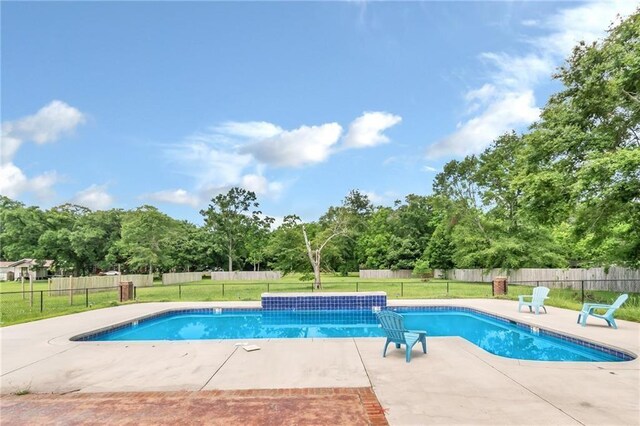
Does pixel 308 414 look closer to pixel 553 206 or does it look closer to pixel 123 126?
pixel 553 206

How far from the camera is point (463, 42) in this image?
615 inches

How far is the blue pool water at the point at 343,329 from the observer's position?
864cm

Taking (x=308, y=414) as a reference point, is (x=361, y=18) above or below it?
above

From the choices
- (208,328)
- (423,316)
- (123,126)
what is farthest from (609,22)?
(123,126)

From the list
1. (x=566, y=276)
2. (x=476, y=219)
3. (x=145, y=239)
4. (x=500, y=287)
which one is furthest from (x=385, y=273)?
(x=500, y=287)

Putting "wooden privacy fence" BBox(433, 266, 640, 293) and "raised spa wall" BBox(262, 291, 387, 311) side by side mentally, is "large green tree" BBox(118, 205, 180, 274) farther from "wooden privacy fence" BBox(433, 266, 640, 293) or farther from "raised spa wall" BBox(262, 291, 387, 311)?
"wooden privacy fence" BBox(433, 266, 640, 293)

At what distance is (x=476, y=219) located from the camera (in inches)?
1430

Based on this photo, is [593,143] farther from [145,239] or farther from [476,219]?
[145,239]

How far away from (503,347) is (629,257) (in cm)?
1326

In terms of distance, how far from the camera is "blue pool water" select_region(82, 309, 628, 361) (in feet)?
28.3

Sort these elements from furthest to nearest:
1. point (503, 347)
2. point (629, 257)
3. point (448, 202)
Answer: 1. point (448, 202)
2. point (629, 257)
3. point (503, 347)

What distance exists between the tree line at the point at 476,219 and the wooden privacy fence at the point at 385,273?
3.55 ft

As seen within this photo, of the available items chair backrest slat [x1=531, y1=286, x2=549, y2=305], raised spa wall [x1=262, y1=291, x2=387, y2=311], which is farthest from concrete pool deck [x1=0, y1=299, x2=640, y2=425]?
raised spa wall [x1=262, y1=291, x2=387, y2=311]

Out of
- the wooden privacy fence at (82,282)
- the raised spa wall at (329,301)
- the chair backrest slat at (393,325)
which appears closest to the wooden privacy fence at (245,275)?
Result: the wooden privacy fence at (82,282)
